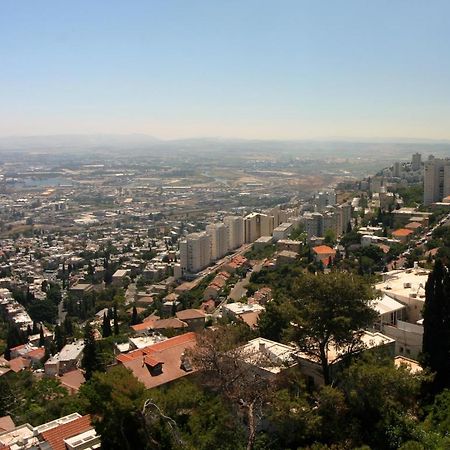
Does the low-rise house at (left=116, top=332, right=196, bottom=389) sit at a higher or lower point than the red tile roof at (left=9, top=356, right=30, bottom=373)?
higher

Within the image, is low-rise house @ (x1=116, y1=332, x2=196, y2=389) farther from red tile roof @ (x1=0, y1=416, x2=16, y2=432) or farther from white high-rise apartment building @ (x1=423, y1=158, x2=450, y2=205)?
white high-rise apartment building @ (x1=423, y1=158, x2=450, y2=205)

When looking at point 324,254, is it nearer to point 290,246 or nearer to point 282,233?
point 290,246

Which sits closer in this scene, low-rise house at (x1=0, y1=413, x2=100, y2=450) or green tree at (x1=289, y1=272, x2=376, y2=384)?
green tree at (x1=289, y1=272, x2=376, y2=384)

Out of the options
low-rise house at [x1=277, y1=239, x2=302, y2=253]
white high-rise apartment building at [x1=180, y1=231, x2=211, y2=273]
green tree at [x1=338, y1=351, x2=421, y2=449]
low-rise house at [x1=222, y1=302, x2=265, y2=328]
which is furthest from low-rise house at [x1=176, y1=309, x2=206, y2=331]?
white high-rise apartment building at [x1=180, y1=231, x2=211, y2=273]

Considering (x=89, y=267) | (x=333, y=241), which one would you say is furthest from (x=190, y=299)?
(x=89, y=267)

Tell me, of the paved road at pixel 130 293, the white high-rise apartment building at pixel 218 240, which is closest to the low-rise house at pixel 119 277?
the paved road at pixel 130 293

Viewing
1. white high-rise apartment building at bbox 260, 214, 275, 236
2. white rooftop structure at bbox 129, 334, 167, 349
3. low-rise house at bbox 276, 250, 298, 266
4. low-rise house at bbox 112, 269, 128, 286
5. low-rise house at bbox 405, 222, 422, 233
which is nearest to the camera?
white rooftop structure at bbox 129, 334, 167, 349
